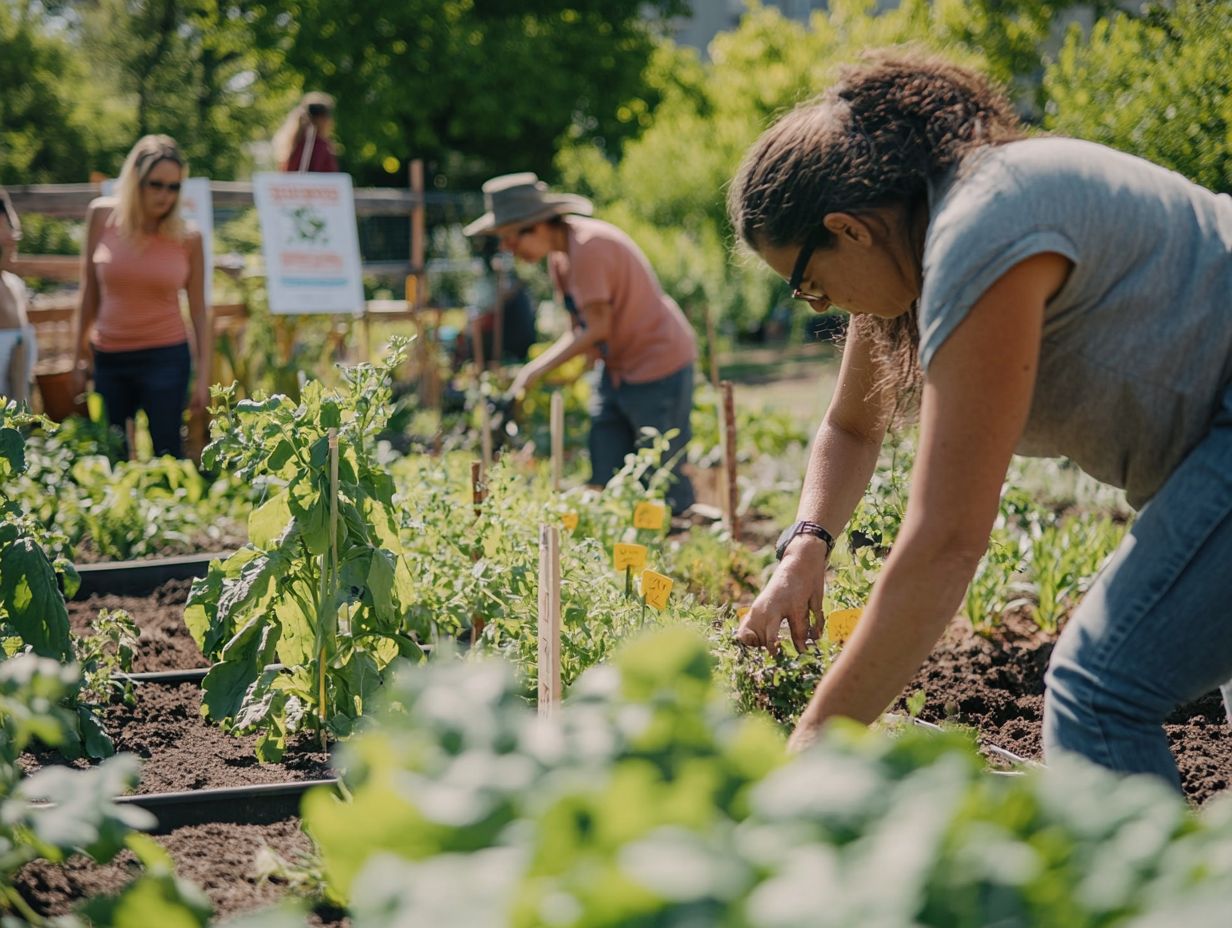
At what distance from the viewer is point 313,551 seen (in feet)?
8.82

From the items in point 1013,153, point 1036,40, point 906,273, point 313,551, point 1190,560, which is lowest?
point 313,551

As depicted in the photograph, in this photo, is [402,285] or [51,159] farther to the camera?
[51,159]

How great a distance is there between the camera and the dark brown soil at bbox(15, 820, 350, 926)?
2004 millimetres

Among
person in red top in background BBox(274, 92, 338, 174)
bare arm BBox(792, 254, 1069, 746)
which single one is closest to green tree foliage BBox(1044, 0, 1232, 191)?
bare arm BBox(792, 254, 1069, 746)

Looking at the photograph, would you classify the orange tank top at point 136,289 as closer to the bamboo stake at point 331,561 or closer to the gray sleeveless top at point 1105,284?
the bamboo stake at point 331,561

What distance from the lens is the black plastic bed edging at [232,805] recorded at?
2443mm

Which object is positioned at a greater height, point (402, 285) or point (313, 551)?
point (313, 551)

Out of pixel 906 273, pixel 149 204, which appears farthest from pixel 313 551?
pixel 149 204

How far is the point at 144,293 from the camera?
17.3ft

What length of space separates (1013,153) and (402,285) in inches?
515

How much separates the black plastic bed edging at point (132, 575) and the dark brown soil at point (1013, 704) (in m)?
2.43

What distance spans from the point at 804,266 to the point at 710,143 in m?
19.3

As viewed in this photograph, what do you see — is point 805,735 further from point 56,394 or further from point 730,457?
point 56,394

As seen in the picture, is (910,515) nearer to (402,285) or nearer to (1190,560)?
(1190,560)
